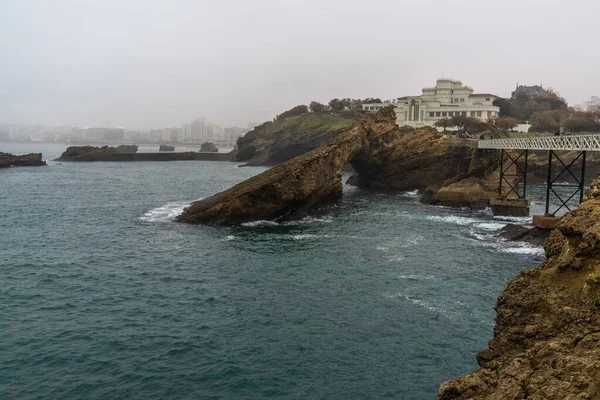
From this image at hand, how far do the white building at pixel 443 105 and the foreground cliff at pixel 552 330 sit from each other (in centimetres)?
11853

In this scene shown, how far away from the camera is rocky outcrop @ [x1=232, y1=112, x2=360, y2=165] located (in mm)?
152750

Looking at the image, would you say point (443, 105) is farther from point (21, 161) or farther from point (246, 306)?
point (21, 161)

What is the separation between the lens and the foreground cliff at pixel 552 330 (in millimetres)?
11031

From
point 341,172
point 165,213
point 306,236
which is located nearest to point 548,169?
point 341,172

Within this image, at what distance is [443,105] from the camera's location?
134 m

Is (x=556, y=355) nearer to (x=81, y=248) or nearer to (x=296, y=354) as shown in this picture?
(x=296, y=354)

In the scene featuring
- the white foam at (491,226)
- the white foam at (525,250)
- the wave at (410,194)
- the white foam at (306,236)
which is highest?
the wave at (410,194)

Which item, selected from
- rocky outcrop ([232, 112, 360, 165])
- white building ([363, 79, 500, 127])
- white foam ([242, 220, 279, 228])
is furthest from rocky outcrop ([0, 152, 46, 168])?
white foam ([242, 220, 279, 228])

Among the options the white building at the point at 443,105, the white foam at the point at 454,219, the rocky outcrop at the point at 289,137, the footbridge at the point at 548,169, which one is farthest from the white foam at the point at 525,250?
the rocky outcrop at the point at 289,137

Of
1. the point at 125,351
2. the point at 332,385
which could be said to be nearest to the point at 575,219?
the point at 332,385

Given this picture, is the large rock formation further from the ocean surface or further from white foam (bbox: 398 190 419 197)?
the ocean surface

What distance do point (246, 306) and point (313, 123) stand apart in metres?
139

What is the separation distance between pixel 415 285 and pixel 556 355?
20248 millimetres

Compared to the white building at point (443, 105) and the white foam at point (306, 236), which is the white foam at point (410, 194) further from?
the white building at point (443, 105)
